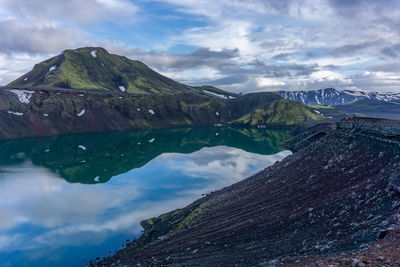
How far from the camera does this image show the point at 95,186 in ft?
176

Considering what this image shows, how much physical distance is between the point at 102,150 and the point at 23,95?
7003cm

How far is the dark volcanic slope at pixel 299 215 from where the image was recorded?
16.2 m

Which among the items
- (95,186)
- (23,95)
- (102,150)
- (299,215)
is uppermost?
(23,95)

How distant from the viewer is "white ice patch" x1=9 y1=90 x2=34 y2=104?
5167 inches

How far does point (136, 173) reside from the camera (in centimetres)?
6391

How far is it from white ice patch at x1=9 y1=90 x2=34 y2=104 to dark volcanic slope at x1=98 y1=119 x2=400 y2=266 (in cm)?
12542

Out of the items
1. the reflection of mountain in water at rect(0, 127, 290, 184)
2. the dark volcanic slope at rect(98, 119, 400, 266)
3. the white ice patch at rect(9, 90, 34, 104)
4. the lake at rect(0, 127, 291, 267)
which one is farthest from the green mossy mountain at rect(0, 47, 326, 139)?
the dark volcanic slope at rect(98, 119, 400, 266)

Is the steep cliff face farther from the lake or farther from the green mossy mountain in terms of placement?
the lake

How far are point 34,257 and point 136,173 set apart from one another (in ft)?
117

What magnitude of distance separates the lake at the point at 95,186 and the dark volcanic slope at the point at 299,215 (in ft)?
18.5

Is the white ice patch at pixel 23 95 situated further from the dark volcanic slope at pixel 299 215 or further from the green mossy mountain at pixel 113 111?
the dark volcanic slope at pixel 299 215

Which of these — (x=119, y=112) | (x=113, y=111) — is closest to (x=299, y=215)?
(x=113, y=111)

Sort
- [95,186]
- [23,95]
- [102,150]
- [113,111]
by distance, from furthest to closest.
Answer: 1. [113,111]
2. [23,95]
3. [102,150]
4. [95,186]

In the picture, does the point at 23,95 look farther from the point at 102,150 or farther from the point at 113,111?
the point at 102,150
